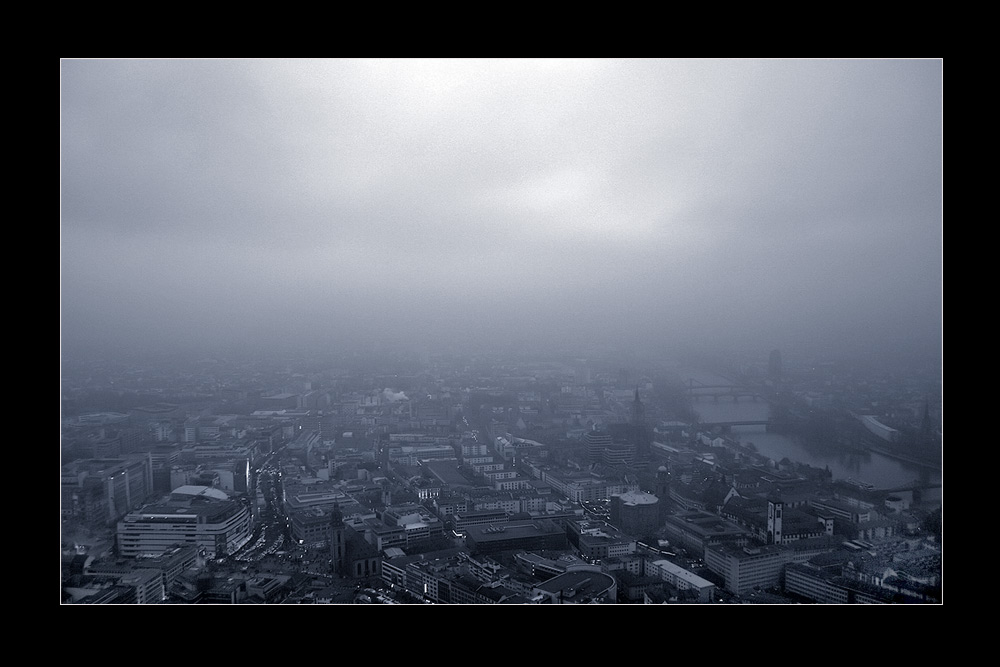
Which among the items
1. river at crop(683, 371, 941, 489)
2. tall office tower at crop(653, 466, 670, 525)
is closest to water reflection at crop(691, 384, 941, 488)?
river at crop(683, 371, 941, 489)

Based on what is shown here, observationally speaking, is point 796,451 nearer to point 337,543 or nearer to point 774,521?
point 774,521

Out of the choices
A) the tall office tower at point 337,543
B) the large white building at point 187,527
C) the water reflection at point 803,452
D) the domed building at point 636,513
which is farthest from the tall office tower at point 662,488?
the large white building at point 187,527

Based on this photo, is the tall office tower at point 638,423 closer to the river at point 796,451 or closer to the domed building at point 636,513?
the river at point 796,451

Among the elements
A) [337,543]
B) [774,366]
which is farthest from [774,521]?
[337,543]

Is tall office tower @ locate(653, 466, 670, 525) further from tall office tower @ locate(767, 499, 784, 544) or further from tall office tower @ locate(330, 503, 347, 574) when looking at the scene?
tall office tower @ locate(330, 503, 347, 574)
